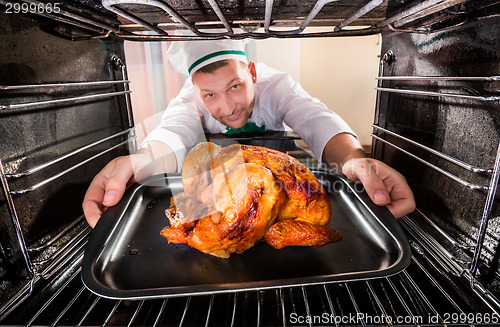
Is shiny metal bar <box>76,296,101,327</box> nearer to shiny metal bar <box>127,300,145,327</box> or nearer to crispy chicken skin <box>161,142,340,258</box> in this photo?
shiny metal bar <box>127,300,145,327</box>

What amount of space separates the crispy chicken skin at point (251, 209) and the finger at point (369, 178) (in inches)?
6.0

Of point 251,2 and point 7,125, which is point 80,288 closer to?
point 7,125

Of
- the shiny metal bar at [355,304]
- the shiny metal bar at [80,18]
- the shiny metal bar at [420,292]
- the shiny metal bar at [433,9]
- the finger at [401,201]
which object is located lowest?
the shiny metal bar at [420,292]

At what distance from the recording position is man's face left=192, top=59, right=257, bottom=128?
1.00m

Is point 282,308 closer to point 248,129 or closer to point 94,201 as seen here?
point 94,201

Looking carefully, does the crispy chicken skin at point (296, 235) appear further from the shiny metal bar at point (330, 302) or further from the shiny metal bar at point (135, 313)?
the shiny metal bar at point (135, 313)

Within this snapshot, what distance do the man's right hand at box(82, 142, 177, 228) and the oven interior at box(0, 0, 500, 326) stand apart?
8 centimetres

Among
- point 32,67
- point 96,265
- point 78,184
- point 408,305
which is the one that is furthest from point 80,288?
point 408,305

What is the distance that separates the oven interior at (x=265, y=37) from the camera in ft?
1.78

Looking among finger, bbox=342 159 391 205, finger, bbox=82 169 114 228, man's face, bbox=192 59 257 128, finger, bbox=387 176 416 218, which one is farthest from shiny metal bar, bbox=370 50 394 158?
finger, bbox=82 169 114 228

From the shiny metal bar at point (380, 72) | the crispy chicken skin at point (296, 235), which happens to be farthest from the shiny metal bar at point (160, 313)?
the shiny metal bar at point (380, 72)

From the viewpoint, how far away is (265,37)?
801 millimetres

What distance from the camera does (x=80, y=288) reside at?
63 cm

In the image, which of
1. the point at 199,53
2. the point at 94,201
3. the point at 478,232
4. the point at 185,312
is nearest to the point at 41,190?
the point at 94,201
